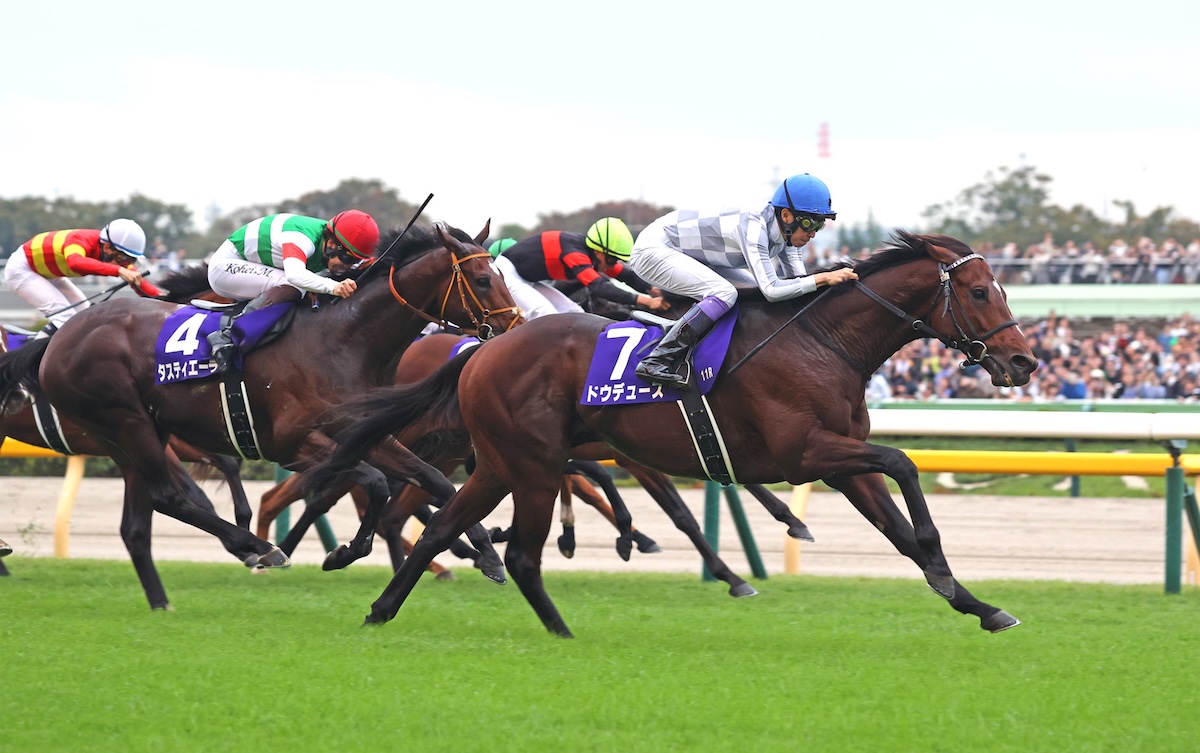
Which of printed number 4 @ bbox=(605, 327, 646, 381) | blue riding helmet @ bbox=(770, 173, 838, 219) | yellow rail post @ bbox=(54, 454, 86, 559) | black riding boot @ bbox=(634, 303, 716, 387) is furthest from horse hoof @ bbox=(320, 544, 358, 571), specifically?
yellow rail post @ bbox=(54, 454, 86, 559)

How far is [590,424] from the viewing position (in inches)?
235

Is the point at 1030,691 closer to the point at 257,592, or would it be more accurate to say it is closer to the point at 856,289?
the point at 856,289

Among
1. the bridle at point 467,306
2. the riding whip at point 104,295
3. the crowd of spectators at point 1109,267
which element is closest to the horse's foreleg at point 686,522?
the bridle at point 467,306

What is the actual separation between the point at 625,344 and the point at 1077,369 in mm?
11845

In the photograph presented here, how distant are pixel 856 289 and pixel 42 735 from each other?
334 cm

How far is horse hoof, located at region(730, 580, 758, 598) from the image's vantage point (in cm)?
758

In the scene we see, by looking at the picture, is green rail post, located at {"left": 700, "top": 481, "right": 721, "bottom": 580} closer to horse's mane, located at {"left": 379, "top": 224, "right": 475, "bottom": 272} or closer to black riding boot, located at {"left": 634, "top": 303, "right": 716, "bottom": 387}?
horse's mane, located at {"left": 379, "top": 224, "right": 475, "bottom": 272}

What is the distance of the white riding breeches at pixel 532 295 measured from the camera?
8.12 m

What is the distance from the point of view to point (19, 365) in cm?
753

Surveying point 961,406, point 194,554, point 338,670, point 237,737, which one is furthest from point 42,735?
point 961,406

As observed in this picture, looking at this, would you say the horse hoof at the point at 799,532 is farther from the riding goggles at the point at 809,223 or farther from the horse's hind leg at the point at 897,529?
the riding goggles at the point at 809,223

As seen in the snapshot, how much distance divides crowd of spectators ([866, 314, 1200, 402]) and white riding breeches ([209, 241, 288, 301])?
9184 mm

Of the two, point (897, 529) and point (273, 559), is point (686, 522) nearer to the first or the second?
point (273, 559)

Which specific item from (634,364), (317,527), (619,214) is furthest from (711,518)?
(619,214)
